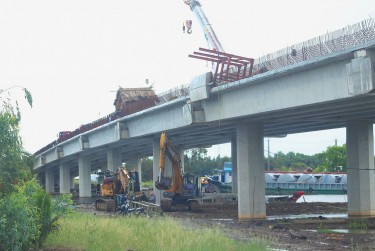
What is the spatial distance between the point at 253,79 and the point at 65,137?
48458 millimetres

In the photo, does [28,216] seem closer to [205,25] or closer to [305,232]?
[305,232]

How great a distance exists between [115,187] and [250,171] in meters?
13.3

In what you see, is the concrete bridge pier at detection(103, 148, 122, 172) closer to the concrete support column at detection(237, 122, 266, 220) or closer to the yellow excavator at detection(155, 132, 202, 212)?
the yellow excavator at detection(155, 132, 202, 212)

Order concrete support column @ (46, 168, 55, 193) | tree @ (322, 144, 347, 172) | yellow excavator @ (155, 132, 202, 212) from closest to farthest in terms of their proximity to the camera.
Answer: yellow excavator @ (155, 132, 202, 212) → concrete support column @ (46, 168, 55, 193) → tree @ (322, 144, 347, 172)

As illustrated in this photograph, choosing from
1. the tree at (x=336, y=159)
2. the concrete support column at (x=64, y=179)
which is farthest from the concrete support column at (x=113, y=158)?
the tree at (x=336, y=159)

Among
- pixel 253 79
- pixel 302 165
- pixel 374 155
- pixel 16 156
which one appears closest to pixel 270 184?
pixel 374 155

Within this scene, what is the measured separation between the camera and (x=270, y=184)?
8131 centimetres

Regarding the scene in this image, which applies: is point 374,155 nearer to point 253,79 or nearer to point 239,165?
point 239,165

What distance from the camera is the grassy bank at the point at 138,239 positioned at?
701 inches

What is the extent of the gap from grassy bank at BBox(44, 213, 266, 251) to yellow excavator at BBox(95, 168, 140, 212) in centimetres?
2064

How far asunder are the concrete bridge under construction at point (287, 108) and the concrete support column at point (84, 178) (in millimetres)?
20219

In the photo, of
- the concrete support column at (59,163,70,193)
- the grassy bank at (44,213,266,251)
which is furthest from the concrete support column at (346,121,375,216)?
the concrete support column at (59,163,70,193)

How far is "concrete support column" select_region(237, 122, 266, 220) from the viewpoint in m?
36.8

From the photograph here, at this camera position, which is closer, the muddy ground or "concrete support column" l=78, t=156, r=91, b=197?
the muddy ground
